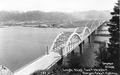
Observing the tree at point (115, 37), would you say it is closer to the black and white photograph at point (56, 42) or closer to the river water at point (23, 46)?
the black and white photograph at point (56, 42)

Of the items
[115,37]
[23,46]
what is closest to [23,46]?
[23,46]

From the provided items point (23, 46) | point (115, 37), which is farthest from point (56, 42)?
point (115, 37)

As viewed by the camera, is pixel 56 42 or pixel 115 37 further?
pixel 56 42

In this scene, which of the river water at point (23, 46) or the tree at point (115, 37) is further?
the river water at point (23, 46)

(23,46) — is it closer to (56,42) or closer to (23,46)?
(23,46)

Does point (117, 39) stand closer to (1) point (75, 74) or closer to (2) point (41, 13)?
(1) point (75, 74)

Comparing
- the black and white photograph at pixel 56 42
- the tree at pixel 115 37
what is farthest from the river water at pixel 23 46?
the tree at pixel 115 37

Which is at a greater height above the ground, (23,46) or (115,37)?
(115,37)

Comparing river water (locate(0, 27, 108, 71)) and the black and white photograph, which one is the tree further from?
river water (locate(0, 27, 108, 71))
